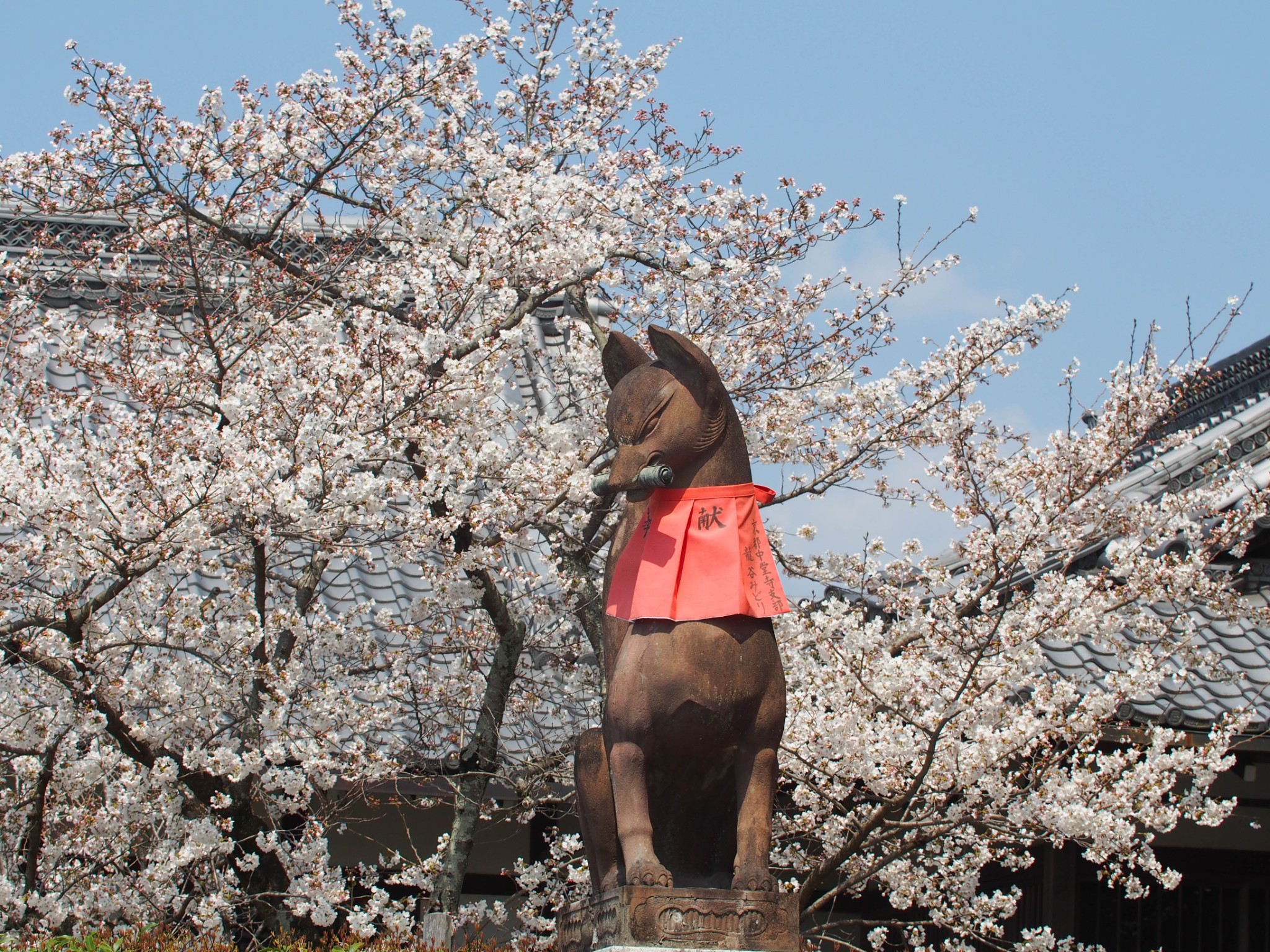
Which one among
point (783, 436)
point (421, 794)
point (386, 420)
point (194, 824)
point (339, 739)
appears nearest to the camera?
point (194, 824)

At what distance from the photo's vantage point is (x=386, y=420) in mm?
6867

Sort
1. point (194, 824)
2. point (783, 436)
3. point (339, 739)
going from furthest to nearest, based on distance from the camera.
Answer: point (783, 436)
point (339, 739)
point (194, 824)

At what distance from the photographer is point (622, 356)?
4.87 m

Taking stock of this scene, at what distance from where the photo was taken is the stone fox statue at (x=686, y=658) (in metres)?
4.27

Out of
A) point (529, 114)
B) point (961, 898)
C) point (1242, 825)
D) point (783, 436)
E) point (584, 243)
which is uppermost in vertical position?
point (529, 114)

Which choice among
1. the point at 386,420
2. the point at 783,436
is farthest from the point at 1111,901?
the point at 386,420

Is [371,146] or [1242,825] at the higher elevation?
[371,146]

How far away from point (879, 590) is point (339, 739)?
3.34 meters

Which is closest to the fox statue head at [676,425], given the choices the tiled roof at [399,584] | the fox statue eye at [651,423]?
the fox statue eye at [651,423]

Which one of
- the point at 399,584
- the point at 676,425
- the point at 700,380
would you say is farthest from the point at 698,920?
the point at 399,584

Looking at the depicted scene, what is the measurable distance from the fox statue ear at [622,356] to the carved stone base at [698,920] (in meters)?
1.85

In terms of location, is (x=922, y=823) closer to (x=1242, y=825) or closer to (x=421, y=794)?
(x=421, y=794)

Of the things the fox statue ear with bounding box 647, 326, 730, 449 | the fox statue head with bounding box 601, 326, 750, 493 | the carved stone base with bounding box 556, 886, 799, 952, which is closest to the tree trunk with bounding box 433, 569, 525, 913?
the fox statue head with bounding box 601, 326, 750, 493

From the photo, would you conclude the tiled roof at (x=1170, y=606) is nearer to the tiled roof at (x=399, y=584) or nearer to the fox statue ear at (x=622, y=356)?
the tiled roof at (x=399, y=584)
